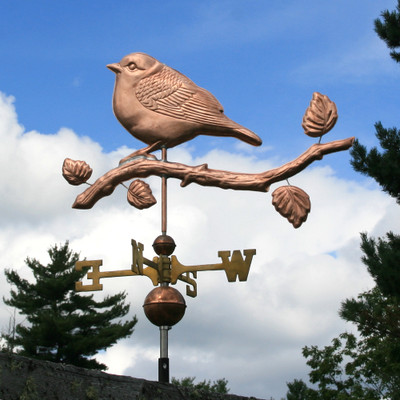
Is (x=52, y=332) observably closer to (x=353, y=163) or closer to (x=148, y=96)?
(x=353, y=163)

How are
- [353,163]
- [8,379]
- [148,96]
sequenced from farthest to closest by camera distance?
[353,163], [148,96], [8,379]

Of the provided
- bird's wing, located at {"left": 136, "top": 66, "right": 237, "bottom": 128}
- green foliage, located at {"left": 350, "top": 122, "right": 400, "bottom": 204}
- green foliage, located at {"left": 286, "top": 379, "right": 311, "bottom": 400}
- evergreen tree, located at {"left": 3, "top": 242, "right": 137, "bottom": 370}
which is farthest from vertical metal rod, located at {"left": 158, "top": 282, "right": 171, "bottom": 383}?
green foliage, located at {"left": 286, "top": 379, "right": 311, "bottom": 400}

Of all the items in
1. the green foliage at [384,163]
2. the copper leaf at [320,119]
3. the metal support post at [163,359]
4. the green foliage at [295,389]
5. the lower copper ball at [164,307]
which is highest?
the green foliage at [295,389]

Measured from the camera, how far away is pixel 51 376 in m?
2.47

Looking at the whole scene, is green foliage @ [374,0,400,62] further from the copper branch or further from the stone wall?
the stone wall

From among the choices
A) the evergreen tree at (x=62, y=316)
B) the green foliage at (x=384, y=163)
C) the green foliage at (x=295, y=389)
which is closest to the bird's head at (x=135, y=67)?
the green foliage at (x=384, y=163)

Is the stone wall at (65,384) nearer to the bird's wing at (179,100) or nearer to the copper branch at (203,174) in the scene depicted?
the copper branch at (203,174)

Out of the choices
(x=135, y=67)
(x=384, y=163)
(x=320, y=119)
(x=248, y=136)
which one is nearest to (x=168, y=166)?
(x=248, y=136)

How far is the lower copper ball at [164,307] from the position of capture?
3.69 m

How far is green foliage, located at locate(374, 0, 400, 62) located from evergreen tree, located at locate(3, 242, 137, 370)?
1082 centimetres

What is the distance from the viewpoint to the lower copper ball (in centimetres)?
369

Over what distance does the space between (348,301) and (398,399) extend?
6903 millimetres

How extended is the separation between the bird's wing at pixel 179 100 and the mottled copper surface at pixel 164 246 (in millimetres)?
911

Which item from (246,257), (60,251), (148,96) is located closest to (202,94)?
(148,96)
